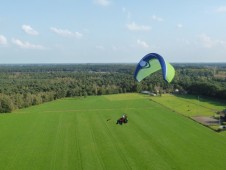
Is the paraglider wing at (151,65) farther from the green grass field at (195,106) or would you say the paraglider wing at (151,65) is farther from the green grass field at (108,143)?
the green grass field at (195,106)

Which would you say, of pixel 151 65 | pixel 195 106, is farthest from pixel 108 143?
pixel 195 106

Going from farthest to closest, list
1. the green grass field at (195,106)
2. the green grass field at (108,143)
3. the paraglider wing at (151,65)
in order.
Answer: the green grass field at (195,106), the green grass field at (108,143), the paraglider wing at (151,65)

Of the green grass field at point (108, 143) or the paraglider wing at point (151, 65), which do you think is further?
the green grass field at point (108, 143)

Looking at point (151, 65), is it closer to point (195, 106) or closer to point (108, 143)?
point (108, 143)

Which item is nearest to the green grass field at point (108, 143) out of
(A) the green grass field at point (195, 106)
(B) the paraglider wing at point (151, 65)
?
(A) the green grass field at point (195, 106)

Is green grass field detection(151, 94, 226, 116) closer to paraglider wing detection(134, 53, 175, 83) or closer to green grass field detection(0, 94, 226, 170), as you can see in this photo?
green grass field detection(0, 94, 226, 170)

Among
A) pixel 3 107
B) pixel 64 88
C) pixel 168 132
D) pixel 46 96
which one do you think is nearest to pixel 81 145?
pixel 168 132

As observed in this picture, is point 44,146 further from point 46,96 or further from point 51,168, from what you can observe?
point 46,96

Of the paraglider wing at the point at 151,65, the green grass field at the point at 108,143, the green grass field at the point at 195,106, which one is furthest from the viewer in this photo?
the green grass field at the point at 195,106
